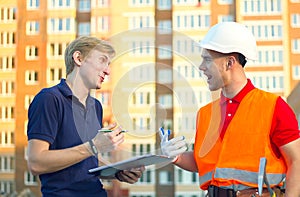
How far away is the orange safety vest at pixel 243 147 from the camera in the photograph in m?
1.55

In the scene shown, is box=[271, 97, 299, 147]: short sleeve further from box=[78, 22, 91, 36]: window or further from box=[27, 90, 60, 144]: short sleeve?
box=[78, 22, 91, 36]: window

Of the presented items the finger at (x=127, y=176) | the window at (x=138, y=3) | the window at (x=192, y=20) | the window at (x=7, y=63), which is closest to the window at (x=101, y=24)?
the window at (x=138, y=3)

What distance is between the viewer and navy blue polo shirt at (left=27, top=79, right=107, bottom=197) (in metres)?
1.51

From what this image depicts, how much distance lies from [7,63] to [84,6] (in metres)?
2.83

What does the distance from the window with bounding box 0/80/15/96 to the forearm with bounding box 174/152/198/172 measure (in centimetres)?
1503

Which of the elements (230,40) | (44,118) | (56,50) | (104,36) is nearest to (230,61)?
(230,40)

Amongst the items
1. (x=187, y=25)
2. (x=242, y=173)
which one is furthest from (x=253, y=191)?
(x=187, y=25)

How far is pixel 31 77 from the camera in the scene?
52.8 feet

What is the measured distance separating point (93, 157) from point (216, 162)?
35 cm

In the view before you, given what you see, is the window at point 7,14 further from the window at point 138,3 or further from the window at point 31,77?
the window at point 138,3

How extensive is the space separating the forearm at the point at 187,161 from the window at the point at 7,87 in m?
15.0

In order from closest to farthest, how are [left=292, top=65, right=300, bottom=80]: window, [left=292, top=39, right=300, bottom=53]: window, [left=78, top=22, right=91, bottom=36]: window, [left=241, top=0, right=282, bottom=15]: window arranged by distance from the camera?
[left=292, top=39, right=300, bottom=53]: window
[left=292, top=65, right=300, bottom=80]: window
[left=241, top=0, right=282, bottom=15]: window
[left=78, top=22, right=91, bottom=36]: window

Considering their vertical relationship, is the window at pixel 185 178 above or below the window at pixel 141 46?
below

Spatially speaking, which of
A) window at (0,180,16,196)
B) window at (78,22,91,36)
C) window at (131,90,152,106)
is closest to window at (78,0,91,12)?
window at (78,22,91,36)
